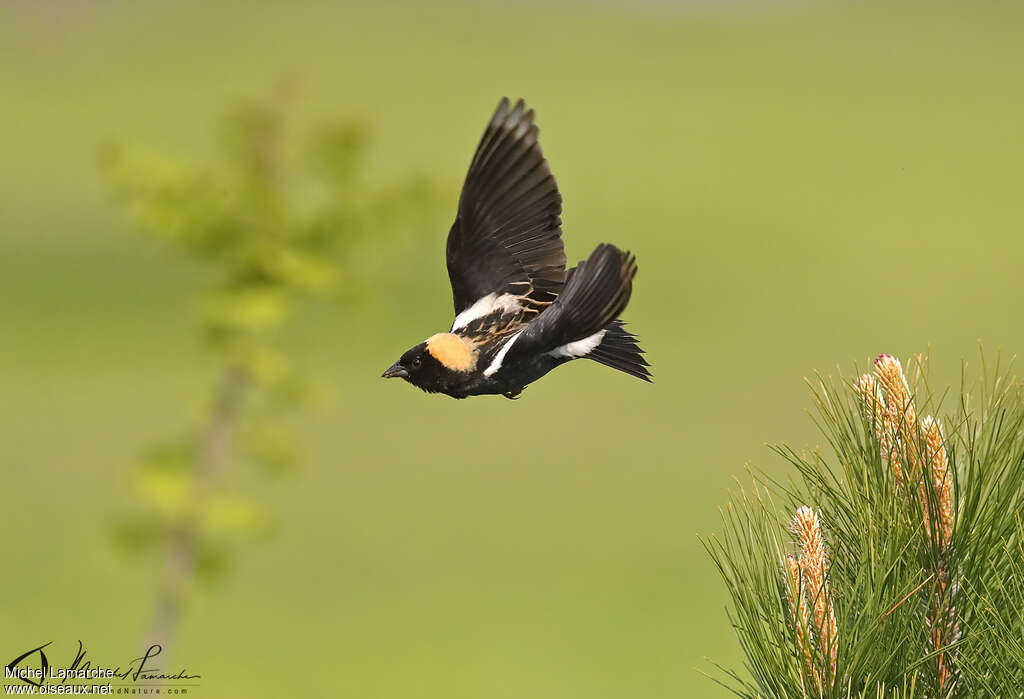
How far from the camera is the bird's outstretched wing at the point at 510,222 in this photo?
320cm

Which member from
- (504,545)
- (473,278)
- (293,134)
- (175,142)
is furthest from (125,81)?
(473,278)

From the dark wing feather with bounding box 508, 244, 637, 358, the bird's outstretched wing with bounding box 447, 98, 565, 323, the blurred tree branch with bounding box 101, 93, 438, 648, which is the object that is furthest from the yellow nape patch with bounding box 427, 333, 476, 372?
the blurred tree branch with bounding box 101, 93, 438, 648

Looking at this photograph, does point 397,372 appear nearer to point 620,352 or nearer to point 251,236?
point 620,352

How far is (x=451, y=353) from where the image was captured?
2510 millimetres

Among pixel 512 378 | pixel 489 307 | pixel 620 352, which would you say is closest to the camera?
pixel 512 378

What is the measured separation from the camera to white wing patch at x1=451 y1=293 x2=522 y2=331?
10.00 feet

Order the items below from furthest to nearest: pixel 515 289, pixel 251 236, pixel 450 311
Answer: pixel 450 311, pixel 251 236, pixel 515 289

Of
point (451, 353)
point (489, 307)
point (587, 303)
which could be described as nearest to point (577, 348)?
point (587, 303)

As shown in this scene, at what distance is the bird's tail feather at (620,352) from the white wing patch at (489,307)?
0.30m

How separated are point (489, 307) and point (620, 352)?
0.44 metres

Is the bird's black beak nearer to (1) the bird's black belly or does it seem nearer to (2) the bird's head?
(2) the bird's head

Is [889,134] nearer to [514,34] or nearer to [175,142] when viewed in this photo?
[514,34]

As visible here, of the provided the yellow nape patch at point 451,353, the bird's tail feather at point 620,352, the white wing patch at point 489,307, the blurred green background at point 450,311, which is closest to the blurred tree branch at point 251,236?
the blurred green background at point 450,311

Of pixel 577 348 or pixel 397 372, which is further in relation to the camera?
pixel 397 372
